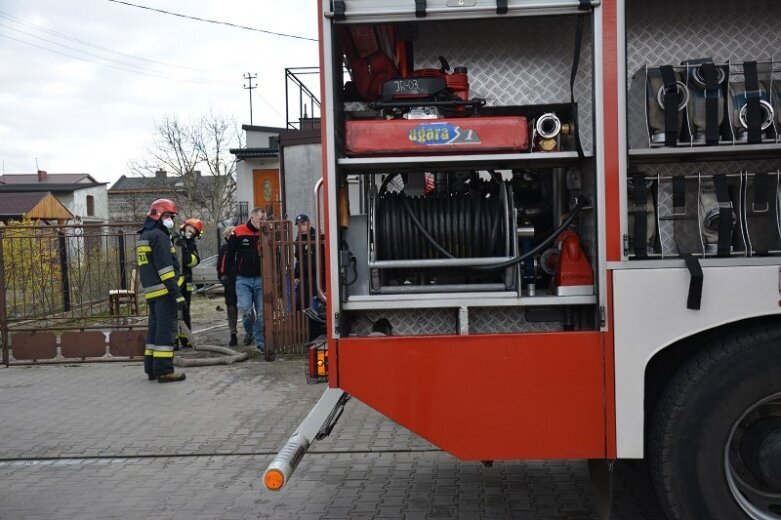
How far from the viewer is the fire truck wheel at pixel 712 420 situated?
340 centimetres

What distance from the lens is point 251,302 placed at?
10477 mm

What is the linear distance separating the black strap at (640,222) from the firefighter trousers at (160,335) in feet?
19.9

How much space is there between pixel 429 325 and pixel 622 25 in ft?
5.45

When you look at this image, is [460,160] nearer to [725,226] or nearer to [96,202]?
[725,226]

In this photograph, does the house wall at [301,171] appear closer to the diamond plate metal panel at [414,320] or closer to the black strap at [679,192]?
the diamond plate metal panel at [414,320]

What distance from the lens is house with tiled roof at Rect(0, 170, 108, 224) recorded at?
52572mm

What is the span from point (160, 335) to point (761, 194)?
21.6 feet

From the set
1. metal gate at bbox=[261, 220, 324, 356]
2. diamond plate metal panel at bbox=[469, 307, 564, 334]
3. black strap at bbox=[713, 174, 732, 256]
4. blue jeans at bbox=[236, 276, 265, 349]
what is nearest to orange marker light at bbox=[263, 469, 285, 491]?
diamond plate metal panel at bbox=[469, 307, 564, 334]

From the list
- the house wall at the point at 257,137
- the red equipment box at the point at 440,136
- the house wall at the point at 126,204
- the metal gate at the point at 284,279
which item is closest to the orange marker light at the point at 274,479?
the red equipment box at the point at 440,136

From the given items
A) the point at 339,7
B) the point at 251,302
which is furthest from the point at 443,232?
the point at 251,302

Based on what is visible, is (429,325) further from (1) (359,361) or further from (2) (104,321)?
(2) (104,321)

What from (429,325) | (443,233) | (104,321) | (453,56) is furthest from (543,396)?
(104,321)

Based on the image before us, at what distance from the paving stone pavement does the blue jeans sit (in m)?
2.05

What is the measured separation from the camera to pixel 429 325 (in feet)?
12.7
